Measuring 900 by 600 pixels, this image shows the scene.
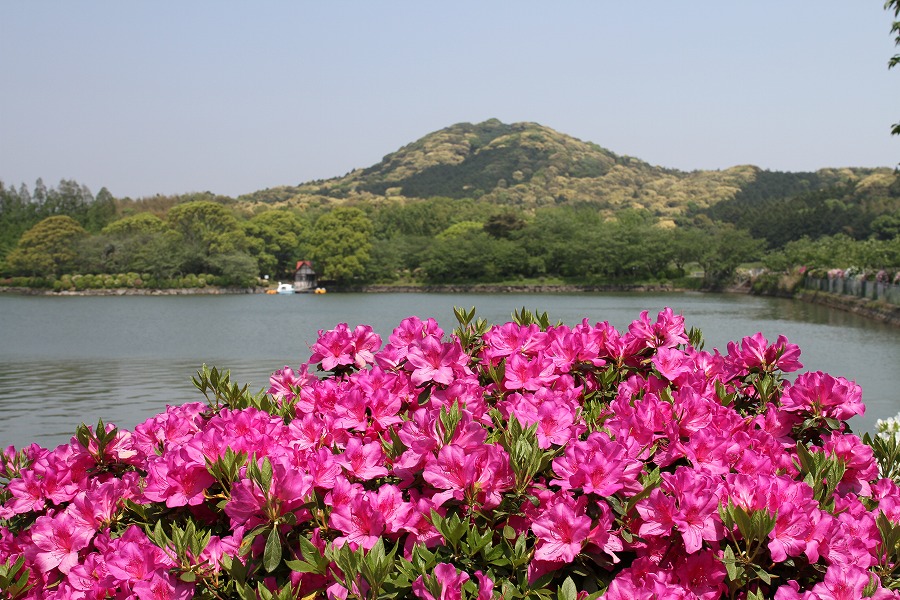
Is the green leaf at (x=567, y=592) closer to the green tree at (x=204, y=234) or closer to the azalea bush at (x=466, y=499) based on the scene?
the azalea bush at (x=466, y=499)

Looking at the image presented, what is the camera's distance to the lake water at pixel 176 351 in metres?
12.2

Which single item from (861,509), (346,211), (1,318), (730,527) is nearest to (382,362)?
(730,527)

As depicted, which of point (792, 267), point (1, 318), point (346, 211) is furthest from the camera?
point (346, 211)

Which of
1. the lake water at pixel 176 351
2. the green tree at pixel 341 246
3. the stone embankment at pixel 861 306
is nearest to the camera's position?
the lake water at pixel 176 351

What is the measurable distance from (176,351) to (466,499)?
71.4 ft

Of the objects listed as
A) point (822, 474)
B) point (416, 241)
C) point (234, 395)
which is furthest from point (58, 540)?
point (416, 241)

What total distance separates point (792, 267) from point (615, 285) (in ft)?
63.1

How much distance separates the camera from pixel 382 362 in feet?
8.39

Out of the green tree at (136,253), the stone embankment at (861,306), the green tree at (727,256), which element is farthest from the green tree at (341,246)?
the stone embankment at (861,306)

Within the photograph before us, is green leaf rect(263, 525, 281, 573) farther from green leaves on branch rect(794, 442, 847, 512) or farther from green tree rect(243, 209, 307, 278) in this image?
green tree rect(243, 209, 307, 278)

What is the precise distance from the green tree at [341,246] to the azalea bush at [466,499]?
73040 mm

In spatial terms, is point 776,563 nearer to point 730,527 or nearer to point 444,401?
point 730,527

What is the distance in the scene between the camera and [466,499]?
1.87 meters

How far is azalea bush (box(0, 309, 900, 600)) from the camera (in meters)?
1.78
